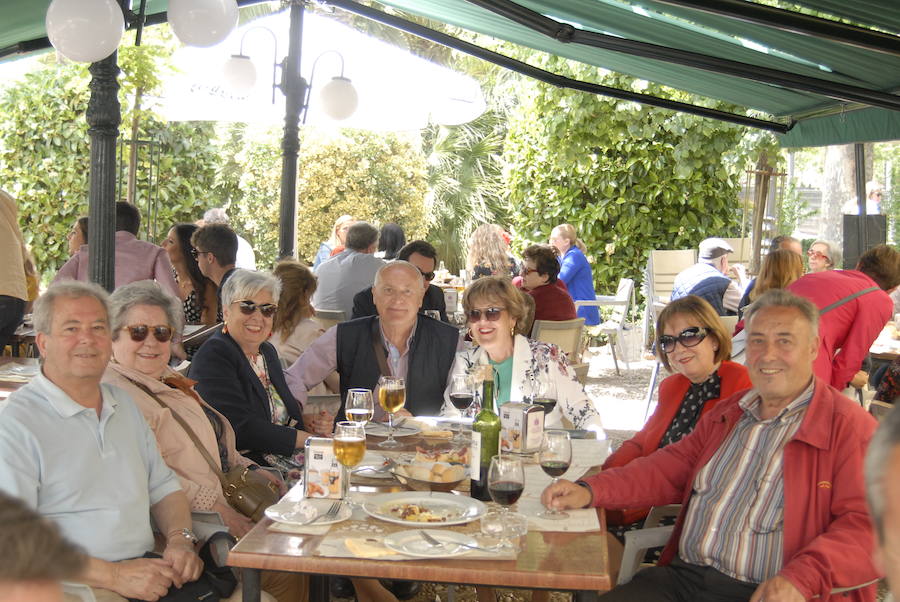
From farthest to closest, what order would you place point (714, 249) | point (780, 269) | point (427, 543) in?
1. point (714, 249)
2. point (780, 269)
3. point (427, 543)

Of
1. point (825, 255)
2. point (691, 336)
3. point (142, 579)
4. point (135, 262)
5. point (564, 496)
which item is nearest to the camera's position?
point (142, 579)

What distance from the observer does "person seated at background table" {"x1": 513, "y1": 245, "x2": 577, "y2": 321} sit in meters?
7.13

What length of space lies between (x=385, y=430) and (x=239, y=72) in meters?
4.68

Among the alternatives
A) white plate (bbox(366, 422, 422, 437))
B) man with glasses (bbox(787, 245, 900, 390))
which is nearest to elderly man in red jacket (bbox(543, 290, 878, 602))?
white plate (bbox(366, 422, 422, 437))

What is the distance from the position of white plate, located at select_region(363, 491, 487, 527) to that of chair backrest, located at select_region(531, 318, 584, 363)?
378 cm

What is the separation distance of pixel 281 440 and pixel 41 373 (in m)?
1.18

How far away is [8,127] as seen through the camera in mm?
10680

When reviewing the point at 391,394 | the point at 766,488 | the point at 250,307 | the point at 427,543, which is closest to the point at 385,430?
the point at 391,394

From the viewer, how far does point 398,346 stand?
166 inches

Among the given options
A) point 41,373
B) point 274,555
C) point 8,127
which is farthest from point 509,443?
point 8,127

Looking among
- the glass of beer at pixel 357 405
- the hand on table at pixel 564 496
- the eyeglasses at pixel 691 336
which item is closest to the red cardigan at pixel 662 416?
the eyeglasses at pixel 691 336

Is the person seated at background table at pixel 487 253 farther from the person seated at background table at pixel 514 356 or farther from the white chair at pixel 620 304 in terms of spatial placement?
the person seated at background table at pixel 514 356

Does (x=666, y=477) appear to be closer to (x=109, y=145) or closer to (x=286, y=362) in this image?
(x=286, y=362)

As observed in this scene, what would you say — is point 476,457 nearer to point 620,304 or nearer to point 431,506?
point 431,506
